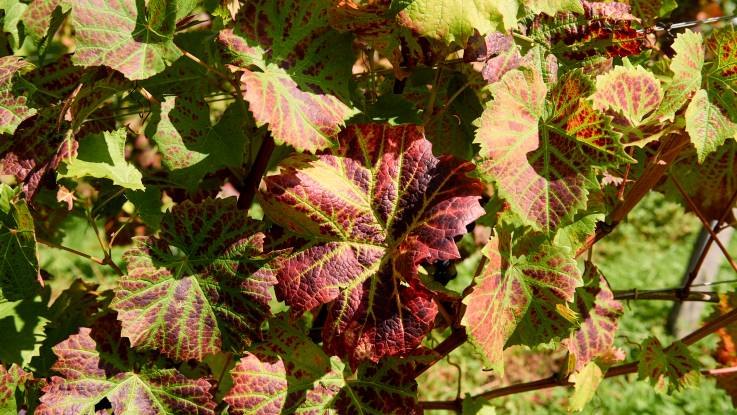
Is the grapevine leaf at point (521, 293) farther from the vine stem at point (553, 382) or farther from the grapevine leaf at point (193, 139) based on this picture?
the grapevine leaf at point (193, 139)

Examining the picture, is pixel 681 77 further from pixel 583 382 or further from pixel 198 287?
pixel 198 287

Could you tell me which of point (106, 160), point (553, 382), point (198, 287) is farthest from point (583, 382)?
point (106, 160)

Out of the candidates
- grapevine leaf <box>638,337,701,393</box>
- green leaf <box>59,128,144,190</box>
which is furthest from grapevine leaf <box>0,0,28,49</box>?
grapevine leaf <box>638,337,701,393</box>

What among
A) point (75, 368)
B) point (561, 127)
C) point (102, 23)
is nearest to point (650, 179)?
point (561, 127)

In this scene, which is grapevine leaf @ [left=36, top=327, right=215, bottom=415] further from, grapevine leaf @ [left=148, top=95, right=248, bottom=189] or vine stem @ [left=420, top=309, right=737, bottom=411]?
vine stem @ [left=420, top=309, right=737, bottom=411]

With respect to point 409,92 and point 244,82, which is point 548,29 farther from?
point 244,82

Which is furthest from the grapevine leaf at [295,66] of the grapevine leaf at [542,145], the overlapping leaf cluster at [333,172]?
the grapevine leaf at [542,145]
